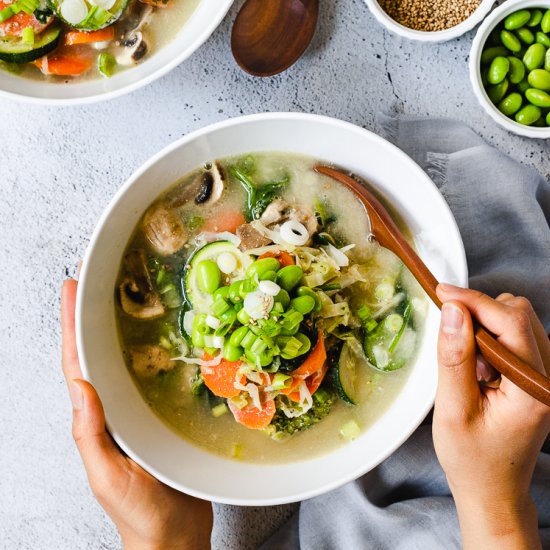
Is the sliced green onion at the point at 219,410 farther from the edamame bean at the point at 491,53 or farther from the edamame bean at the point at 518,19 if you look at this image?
the edamame bean at the point at 518,19

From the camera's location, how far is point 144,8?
217cm

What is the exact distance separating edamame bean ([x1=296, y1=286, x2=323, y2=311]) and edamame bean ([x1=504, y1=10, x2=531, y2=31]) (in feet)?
3.59

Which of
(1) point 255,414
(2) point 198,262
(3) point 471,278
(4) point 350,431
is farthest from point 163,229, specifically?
(3) point 471,278

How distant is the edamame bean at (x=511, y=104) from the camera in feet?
7.07

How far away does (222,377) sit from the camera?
185 centimetres

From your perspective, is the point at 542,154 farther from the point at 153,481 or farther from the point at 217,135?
the point at 153,481

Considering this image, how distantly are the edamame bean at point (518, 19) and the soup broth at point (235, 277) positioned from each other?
2.54 feet

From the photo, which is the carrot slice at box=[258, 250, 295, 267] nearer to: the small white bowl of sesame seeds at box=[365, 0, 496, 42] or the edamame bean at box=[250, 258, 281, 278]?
the edamame bean at box=[250, 258, 281, 278]

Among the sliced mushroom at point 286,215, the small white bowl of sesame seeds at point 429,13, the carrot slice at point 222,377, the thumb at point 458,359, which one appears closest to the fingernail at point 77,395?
the carrot slice at point 222,377

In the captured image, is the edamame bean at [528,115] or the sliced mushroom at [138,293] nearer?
the sliced mushroom at [138,293]

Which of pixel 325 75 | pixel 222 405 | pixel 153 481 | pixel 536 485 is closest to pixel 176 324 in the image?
pixel 222 405

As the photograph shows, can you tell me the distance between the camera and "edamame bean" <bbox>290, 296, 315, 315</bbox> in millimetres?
1729

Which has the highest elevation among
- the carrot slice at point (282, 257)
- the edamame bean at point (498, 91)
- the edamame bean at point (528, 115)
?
the edamame bean at point (498, 91)

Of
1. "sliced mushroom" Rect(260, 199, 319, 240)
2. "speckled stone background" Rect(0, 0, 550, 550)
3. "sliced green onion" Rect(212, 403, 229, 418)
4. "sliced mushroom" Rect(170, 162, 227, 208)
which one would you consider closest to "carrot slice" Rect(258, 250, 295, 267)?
"sliced mushroom" Rect(260, 199, 319, 240)
